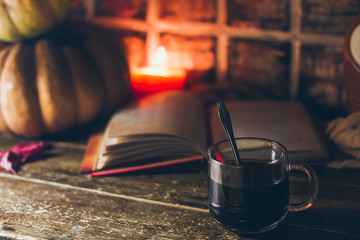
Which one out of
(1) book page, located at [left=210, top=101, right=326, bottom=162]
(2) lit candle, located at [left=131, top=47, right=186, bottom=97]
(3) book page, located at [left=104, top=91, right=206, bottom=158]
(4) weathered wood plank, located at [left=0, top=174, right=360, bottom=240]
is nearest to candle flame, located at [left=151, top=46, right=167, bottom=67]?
(2) lit candle, located at [left=131, top=47, right=186, bottom=97]

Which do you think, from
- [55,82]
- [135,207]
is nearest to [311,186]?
[135,207]

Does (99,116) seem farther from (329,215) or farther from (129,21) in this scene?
(329,215)

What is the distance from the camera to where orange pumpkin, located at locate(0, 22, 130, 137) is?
100 cm

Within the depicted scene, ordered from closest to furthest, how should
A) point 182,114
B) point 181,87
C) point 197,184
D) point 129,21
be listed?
point 197,184 → point 182,114 → point 181,87 → point 129,21

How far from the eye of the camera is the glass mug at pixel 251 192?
565mm

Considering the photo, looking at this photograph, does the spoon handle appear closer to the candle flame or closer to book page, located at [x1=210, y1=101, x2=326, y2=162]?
book page, located at [x1=210, y1=101, x2=326, y2=162]

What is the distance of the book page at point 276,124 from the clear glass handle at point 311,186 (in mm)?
204

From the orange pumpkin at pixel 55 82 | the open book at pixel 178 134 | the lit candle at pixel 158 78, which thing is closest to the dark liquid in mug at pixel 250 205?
the open book at pixel 178 134

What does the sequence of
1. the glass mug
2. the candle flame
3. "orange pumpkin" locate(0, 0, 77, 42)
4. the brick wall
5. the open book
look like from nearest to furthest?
the glass mug → the open book → "orange pumpkin" locate(0, 0, 77, 42) → the brick wall → the candle flame

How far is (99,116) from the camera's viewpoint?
1130 millimetres

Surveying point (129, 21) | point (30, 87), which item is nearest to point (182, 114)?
point (30, 87)

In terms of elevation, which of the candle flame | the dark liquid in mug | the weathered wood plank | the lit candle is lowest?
the weathered wood plank

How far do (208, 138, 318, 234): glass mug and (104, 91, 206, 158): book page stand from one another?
245 mm

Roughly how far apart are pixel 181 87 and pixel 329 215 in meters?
0.70
